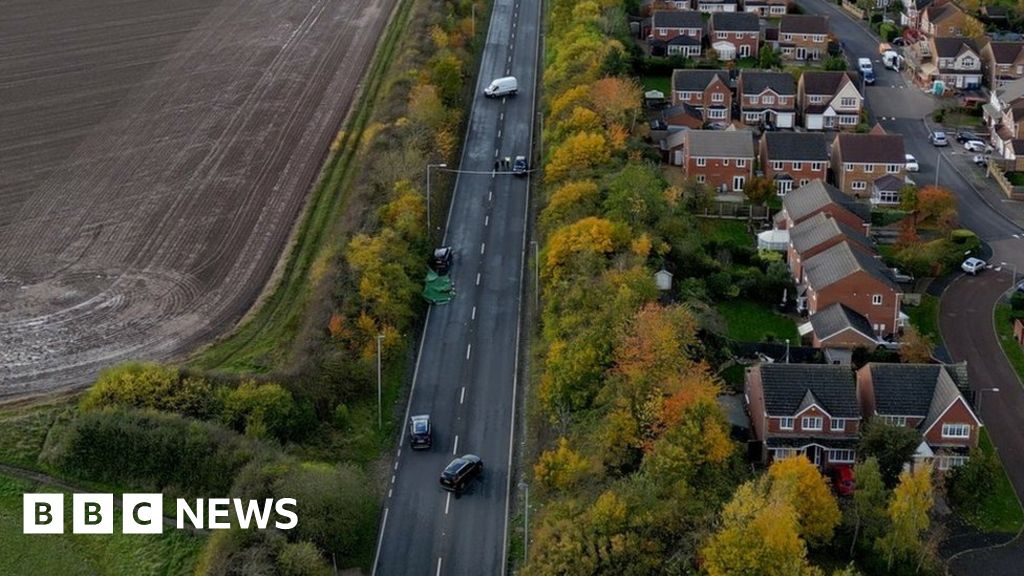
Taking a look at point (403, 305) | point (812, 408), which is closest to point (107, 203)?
point (403, 305)

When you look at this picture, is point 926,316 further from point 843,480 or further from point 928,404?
point 843,480

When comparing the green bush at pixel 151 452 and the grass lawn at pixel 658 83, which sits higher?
the grass lawn at pixel 658 83

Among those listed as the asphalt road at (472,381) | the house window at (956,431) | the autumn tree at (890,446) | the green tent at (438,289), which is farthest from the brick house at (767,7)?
the autumn tree at (890,446)

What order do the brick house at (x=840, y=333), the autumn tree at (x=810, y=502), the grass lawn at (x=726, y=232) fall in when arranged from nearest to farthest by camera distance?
the autumn tree at (x=810, y=502)
the brick house at (x=840, y=333)
the grass lawn at (x=726, y=232)

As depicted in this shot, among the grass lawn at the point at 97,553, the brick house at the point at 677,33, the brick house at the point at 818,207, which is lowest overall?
the grass lawn at the point at 97,553

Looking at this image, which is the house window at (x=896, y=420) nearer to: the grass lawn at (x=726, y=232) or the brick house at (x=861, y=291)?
the brick house at (x=861, y=291)

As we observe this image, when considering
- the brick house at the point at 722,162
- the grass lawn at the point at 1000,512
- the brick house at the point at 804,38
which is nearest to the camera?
the grass lawn at the point at 1000,512

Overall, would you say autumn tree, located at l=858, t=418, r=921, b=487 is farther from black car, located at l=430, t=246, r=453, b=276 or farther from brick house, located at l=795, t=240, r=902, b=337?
black car, located at l=430, t=246, r=453, b=276

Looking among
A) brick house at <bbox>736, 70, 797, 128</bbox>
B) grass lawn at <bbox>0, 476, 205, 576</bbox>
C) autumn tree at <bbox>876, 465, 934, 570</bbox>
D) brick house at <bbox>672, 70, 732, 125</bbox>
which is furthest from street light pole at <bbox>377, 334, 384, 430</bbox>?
brick house at <bbox>736, 70, 797, 128</bbox>

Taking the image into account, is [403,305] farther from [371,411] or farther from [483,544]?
[483,544]

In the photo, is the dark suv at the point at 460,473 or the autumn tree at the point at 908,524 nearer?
the autumn tree at the point at 908,524
